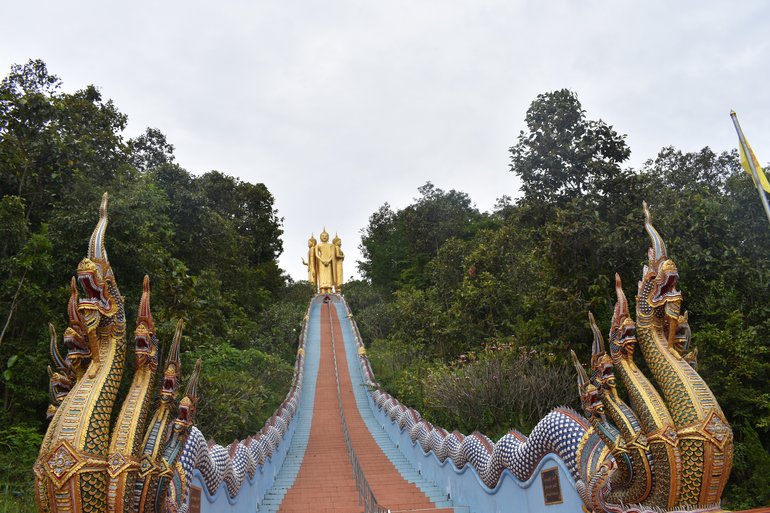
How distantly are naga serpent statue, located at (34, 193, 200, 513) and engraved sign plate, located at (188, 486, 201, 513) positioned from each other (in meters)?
0.67

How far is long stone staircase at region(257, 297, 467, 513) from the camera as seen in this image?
10.2 meters

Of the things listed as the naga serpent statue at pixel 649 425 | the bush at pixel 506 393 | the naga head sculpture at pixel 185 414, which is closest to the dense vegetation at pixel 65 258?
the bush at pixel 506 393

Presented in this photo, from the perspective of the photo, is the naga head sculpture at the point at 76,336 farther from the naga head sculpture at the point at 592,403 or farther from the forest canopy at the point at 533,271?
the forest canopy at the point at 533,271

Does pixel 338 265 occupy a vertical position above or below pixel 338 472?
above

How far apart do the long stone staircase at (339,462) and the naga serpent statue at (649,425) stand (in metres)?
2.62

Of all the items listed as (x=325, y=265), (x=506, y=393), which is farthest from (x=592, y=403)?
(x=325, y=265)

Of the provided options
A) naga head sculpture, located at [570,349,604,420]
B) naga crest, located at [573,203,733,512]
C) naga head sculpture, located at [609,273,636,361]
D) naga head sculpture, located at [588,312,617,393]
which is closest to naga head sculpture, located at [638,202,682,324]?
naga crest, located at [573,203,733,512]

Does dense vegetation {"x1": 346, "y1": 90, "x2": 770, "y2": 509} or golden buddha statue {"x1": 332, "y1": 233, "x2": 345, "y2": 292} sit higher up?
golden buddha statue {"x1": 332, "y1": 233, "x2": 345, "y2": 292}

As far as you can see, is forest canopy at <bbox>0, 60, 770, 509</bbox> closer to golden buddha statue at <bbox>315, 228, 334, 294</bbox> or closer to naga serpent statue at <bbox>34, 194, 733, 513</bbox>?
naga serpent statue at <bbox>34, 194, 733, 513</bbox>

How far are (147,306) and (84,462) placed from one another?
1376 millimetres

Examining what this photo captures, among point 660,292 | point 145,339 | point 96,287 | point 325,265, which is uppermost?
point 325,265

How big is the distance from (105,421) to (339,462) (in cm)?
898

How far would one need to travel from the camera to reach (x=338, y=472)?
12.3m

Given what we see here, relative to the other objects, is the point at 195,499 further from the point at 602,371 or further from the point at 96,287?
the point at 602,371
